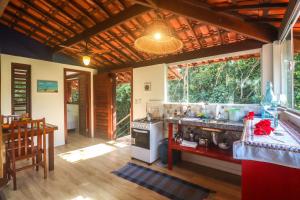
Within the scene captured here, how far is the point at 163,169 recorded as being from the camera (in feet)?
9.68

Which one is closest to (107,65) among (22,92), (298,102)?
(22,92)

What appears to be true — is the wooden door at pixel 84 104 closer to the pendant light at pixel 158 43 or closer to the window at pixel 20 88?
the window at pixel 20 88

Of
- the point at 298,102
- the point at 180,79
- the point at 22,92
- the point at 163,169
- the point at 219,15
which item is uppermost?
the point at 219,15

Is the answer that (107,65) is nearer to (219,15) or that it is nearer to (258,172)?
(219,15)

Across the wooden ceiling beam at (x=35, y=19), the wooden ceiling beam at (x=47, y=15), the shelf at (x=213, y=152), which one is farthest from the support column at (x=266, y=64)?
the wooden ceiling beam at (x=35, y=19)

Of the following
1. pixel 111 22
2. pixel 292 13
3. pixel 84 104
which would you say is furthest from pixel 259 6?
pixel 84 104

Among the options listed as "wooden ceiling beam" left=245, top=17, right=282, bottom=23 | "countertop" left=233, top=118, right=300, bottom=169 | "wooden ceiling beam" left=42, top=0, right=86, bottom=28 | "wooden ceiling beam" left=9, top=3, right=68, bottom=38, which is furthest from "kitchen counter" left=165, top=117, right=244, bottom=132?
"wooden ceiling beam" left=9, top=3, right=68, bottom=38

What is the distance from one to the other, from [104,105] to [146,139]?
2.44m

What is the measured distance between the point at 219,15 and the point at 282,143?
173cm

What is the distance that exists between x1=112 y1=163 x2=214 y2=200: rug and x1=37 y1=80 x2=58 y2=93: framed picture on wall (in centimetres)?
288

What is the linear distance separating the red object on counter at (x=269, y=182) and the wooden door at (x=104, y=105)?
13.9 feet

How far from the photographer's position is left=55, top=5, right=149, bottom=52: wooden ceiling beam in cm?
238

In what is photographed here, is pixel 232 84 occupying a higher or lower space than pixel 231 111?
higher

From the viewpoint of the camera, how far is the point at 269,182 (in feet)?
3.57
